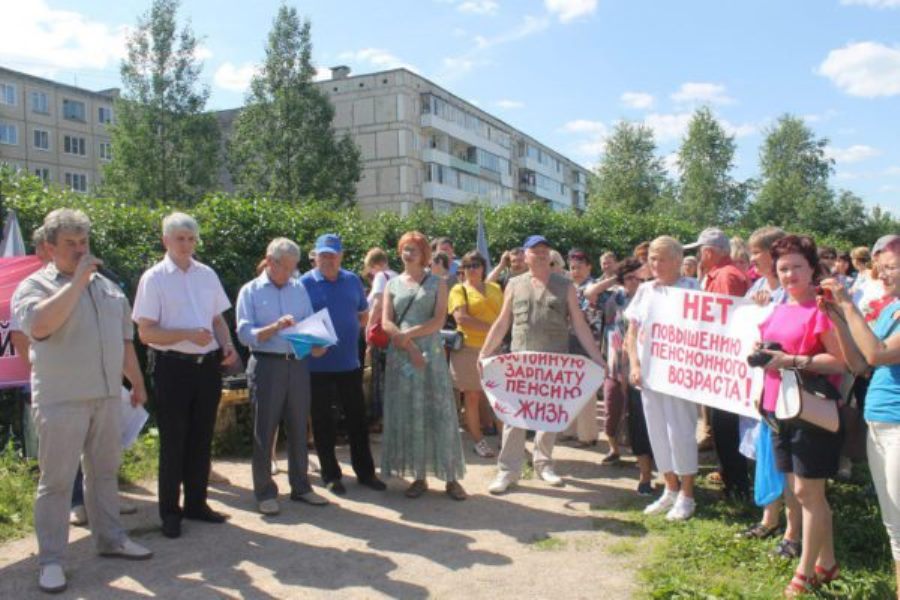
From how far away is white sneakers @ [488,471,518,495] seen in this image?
5.87 meters

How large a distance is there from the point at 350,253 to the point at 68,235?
8.05 metres

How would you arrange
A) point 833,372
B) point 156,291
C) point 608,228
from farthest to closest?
point 608,228 < point 156,291 < point 833,372

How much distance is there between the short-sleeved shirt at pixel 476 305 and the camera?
7445 millimetres

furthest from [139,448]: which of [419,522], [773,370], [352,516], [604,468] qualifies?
[773,370]

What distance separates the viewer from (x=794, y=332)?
3736 millimetres

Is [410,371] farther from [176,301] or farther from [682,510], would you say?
[682,510]

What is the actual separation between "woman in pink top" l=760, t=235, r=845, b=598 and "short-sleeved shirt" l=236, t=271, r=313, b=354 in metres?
3.18

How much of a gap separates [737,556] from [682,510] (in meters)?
0.76

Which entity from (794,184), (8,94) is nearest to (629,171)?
(794,184)

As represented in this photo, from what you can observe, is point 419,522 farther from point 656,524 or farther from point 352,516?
point 656,524

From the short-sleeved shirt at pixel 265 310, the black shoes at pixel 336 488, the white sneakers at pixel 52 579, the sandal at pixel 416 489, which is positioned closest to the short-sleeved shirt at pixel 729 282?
the sandal at pixel 416 489

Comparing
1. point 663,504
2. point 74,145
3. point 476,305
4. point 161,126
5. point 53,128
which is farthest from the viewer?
point 74,145

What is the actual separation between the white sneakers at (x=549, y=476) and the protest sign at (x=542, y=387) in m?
0.47

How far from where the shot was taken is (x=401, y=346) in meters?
5.69
